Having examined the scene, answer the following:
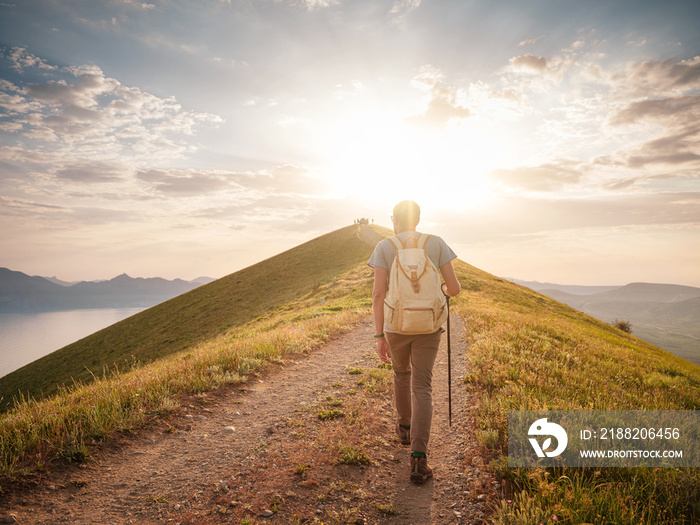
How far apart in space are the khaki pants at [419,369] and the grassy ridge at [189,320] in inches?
1157

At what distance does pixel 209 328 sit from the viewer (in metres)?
34.3

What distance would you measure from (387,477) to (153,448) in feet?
11.3

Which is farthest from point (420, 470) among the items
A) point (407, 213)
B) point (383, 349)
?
point (407, 213)

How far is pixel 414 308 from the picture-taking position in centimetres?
417

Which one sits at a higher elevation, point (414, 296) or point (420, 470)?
point (414, 296)

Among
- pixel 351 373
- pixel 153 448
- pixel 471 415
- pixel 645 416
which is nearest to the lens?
pixel 153 448

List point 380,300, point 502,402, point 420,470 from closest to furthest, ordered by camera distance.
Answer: point 420,470, point 380,300, point 502,402

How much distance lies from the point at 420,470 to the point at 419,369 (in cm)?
131

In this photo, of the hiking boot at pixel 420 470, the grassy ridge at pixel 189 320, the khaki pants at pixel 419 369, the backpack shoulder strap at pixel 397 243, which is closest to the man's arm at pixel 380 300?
the khaki pants at pixel 419 369

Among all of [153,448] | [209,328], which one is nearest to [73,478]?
[153,448]

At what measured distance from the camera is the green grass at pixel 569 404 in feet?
10.5

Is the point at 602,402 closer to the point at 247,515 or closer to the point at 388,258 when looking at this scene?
the point at 388,258

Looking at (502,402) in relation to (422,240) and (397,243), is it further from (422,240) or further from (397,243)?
(397,243)

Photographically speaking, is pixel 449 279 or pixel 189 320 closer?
pixel 449 279
